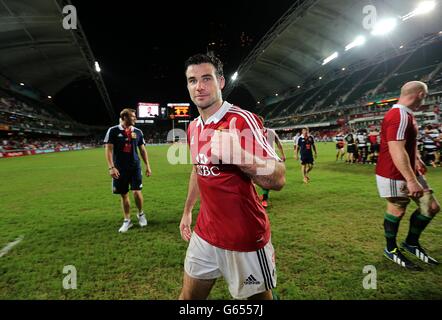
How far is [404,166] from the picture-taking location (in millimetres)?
2910

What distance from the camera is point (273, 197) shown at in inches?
295

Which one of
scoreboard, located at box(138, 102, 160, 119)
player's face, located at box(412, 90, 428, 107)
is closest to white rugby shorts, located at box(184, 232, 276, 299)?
player's face, located at box(412, 90, 428, 107)

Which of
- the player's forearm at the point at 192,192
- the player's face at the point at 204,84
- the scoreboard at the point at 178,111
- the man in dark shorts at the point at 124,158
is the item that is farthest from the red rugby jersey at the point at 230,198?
the scoreboard at the point at 178,111

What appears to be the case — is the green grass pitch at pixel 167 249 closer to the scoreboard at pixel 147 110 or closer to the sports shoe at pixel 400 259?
the sports shoe at pixel 400 259

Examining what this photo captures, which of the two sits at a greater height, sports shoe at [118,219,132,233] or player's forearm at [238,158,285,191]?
player's forearm at [238,158,285,191]

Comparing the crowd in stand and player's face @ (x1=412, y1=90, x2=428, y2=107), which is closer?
player's face @ (x1=412, y1=90, x2=428, y2=107)

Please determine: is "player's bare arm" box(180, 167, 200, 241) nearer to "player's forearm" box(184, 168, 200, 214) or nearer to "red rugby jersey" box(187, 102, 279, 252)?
"player's forearm" box(184, 168, 200, 214)

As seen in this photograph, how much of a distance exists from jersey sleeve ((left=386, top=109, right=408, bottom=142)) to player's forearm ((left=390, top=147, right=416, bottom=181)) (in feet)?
0.49

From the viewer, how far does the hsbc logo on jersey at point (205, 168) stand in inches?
66.7

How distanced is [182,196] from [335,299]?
5839 millimetres

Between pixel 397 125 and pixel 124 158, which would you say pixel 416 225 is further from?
pixel 124 158

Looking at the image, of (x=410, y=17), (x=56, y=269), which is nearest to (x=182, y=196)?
(x=56, y=269)

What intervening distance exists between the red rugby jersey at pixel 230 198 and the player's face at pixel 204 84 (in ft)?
0.33

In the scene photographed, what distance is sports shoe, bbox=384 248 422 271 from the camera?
331 cm
